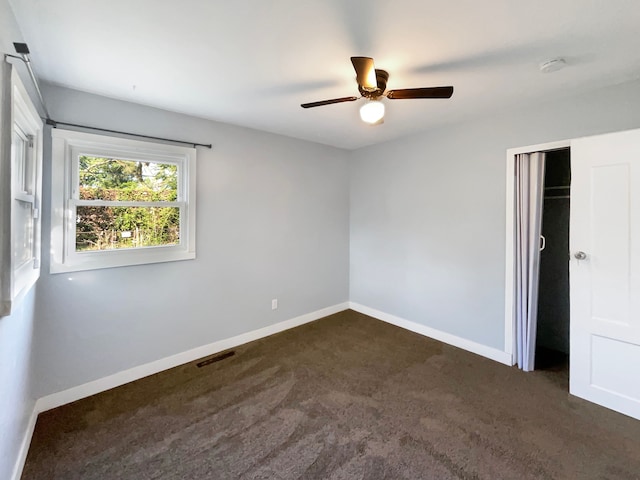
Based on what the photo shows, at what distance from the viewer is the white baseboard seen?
2.92 meters

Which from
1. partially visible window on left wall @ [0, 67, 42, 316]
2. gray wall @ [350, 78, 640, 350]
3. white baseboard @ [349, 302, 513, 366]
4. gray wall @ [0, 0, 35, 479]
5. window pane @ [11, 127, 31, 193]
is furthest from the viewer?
white baseboard @ [349, 302, 513, 366]

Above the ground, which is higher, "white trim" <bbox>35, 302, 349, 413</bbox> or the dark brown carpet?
"white trim" <bbox>35, 302, 349, 413</bbox>

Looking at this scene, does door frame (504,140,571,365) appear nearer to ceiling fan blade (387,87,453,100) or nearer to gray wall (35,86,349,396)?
ceiling fan blade (387,87,453,100)

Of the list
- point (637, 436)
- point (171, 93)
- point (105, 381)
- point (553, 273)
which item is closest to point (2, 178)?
point (171, 93)

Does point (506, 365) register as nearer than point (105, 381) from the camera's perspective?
No

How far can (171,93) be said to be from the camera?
2.39 metres

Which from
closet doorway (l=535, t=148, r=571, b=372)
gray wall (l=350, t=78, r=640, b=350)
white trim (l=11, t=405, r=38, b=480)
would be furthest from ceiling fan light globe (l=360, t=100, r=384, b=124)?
white trim (l=11, t=405, r=38, b=480)

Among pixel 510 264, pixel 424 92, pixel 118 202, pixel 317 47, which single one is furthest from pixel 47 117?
pixel 510 264

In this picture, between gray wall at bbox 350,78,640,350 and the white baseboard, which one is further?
the white baseboard

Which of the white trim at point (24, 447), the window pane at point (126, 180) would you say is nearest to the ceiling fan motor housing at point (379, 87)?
the window pane at point (126, 180)

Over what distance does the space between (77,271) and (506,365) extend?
153 inches

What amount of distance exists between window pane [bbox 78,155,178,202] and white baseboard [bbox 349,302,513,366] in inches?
114

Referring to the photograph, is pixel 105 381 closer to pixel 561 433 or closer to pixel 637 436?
pixel 561 433

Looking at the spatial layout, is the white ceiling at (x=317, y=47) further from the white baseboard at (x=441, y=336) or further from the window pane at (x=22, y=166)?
the white baseboard at (x=441, y=336)
